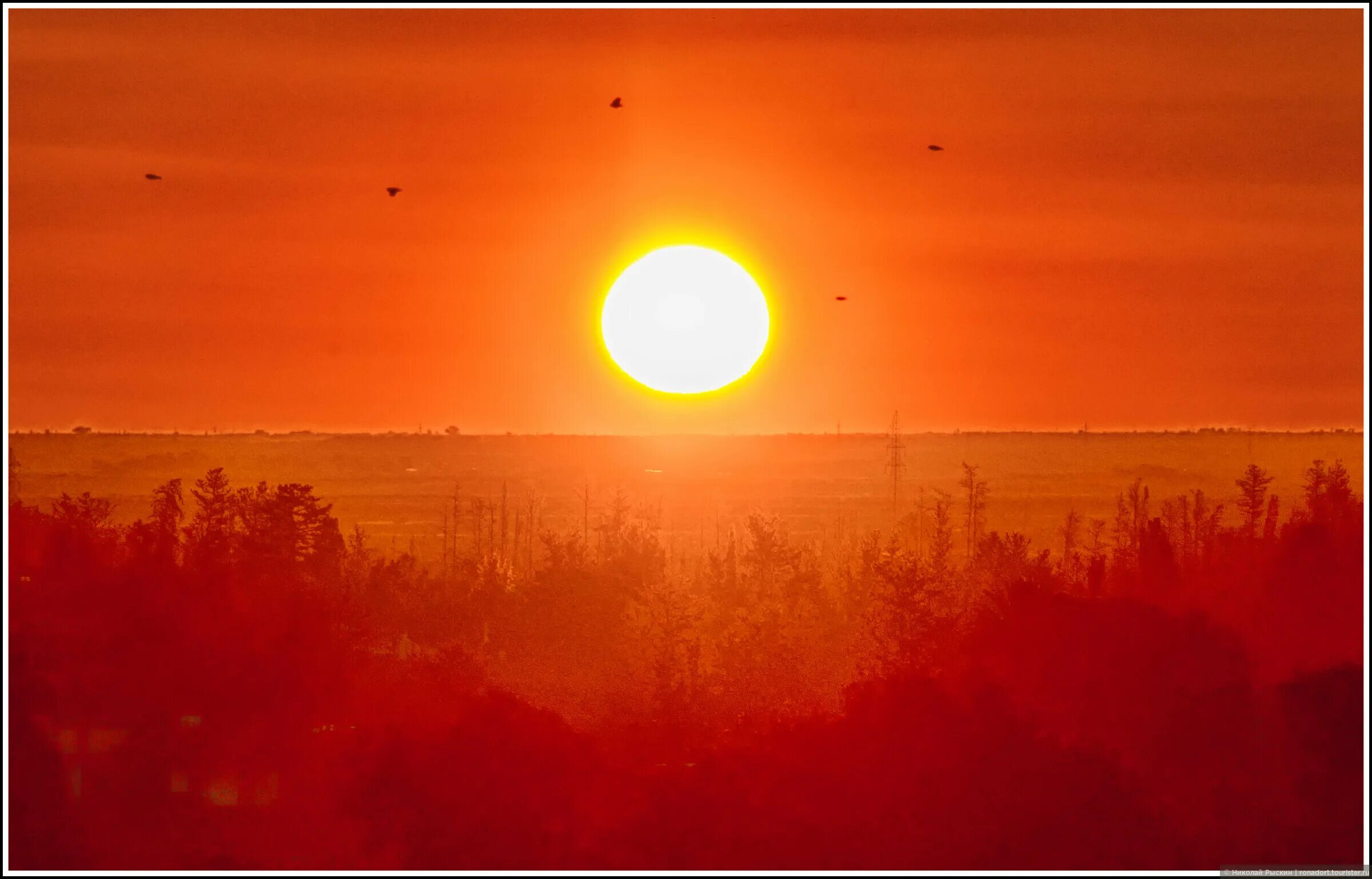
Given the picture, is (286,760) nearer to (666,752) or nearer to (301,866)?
(301,866)

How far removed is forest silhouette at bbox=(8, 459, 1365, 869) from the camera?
143 feet

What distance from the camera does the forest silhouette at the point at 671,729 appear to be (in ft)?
143

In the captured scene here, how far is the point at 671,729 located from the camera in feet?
310

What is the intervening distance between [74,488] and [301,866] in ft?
284

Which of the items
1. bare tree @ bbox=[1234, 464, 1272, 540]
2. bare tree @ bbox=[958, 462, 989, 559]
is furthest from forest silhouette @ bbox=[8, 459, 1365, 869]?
bare tree @ bbox=[958, 462, 989, 559]

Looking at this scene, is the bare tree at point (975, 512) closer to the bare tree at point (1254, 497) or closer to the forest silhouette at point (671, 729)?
the bare tree at point (1254, 497)

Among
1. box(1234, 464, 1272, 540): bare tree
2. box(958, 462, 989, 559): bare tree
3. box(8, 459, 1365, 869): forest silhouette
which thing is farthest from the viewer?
box(958, 462, 989, 559): bare tree

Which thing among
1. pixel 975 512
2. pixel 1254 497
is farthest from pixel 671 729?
pixel 975 512

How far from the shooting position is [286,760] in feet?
192

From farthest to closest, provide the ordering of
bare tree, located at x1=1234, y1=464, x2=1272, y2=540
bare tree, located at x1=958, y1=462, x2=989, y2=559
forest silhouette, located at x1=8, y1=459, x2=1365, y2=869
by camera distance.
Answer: bare tree, located at x1=958, y1=462, x2=989, y2=559 < bare tree, located at x1=1234, y1=464, x2=1272, y2=540 < forest silhouette, located at x1=8, y1=459, x2=1365, y2=869

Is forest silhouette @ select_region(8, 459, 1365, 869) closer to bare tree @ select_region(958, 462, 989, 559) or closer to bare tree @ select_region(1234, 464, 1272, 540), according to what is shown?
bare tree @ select_region(1234, 464, 1272, 540)

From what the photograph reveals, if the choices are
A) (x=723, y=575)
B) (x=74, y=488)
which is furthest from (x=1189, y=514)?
(x=74, y=488)

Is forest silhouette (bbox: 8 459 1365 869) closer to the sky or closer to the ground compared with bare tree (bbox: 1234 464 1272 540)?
closer to the ground

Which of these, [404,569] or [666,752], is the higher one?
[404,569]
